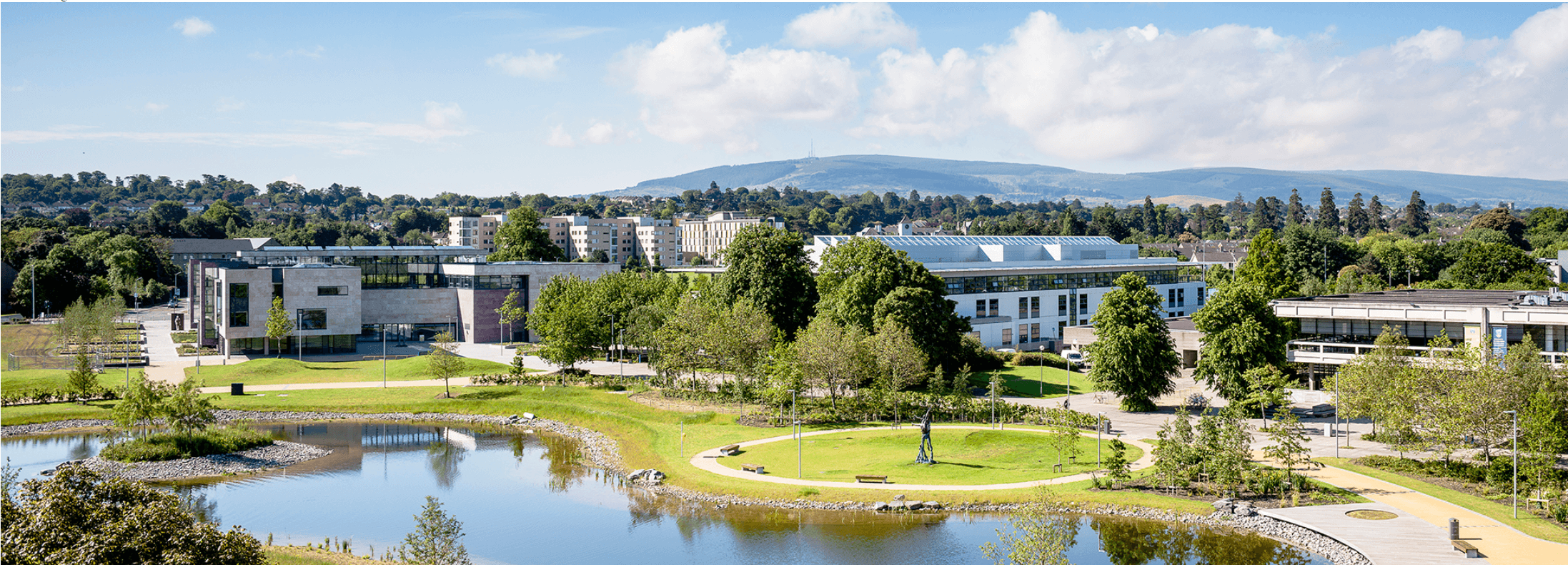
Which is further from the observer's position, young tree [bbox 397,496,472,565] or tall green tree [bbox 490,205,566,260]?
tall green tree [bbox 490,205,566,260]

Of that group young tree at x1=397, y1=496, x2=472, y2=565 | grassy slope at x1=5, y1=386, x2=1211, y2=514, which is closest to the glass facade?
grassy slope at x1=5, y1=386, x2=1211, y2=514

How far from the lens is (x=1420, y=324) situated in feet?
175

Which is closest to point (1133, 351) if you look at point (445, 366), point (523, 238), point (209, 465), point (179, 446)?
point (445, 366)

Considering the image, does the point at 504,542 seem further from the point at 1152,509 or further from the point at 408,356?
the point at 408,356

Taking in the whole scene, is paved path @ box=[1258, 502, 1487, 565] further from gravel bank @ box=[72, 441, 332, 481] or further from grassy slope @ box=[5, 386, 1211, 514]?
gravel bank @ box=[72, 441, 332, 481]

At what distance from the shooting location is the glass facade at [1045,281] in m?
79.9

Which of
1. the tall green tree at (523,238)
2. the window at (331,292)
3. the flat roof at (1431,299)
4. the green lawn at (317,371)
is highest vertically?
the tall green tree at (523,238)

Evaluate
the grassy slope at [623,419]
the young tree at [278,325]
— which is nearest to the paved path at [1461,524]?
the grassy slope at [623,419]

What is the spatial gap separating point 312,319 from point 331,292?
8.02 feet

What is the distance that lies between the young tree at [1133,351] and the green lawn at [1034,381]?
578cm

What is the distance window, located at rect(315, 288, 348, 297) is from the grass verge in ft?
107

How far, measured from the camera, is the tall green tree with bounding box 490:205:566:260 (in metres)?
111

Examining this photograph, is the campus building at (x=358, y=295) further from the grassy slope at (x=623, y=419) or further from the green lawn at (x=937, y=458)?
the green lawn at (x=937, y=458)

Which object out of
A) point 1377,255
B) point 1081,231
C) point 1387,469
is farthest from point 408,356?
point 1081,231
